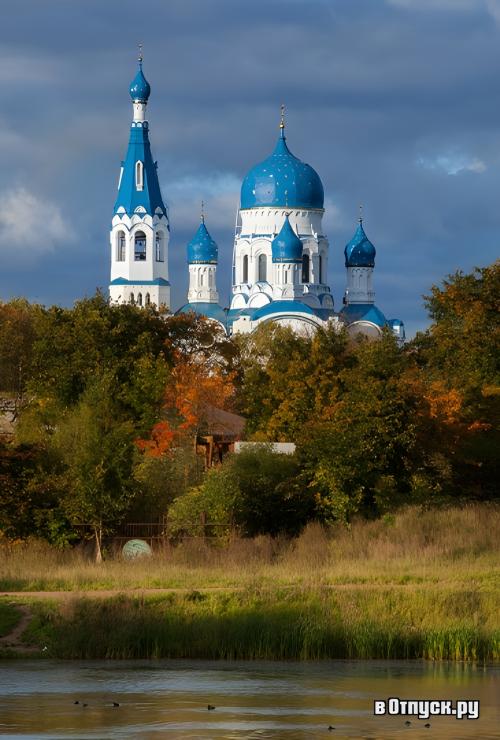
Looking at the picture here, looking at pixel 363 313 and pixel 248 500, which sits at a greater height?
pixel 363 313

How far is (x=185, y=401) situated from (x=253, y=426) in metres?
2.01

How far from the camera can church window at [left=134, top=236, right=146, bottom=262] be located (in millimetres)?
131250

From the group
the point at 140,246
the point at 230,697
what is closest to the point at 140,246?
the point at 140,246

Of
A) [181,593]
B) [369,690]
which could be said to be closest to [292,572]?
[181,593]

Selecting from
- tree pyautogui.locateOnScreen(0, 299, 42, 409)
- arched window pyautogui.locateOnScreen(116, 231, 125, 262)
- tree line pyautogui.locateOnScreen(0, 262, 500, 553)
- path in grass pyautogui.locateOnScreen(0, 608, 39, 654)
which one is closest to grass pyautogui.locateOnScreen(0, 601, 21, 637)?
path in grass pyautogui.locateOnScreen(0, 608, 39, 654)

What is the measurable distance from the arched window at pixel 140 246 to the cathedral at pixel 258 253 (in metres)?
0.07

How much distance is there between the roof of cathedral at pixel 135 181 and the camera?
12725cm

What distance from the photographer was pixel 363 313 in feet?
414

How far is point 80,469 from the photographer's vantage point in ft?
123

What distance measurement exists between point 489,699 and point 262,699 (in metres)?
2.81

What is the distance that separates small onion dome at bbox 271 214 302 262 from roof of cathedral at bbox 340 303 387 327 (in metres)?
6.51

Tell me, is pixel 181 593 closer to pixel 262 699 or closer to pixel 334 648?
pixel 334 648

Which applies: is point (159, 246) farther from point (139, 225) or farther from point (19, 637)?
point (19, 637)

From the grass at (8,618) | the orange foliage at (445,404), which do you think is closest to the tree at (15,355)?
the orange foliage at (445,404)
